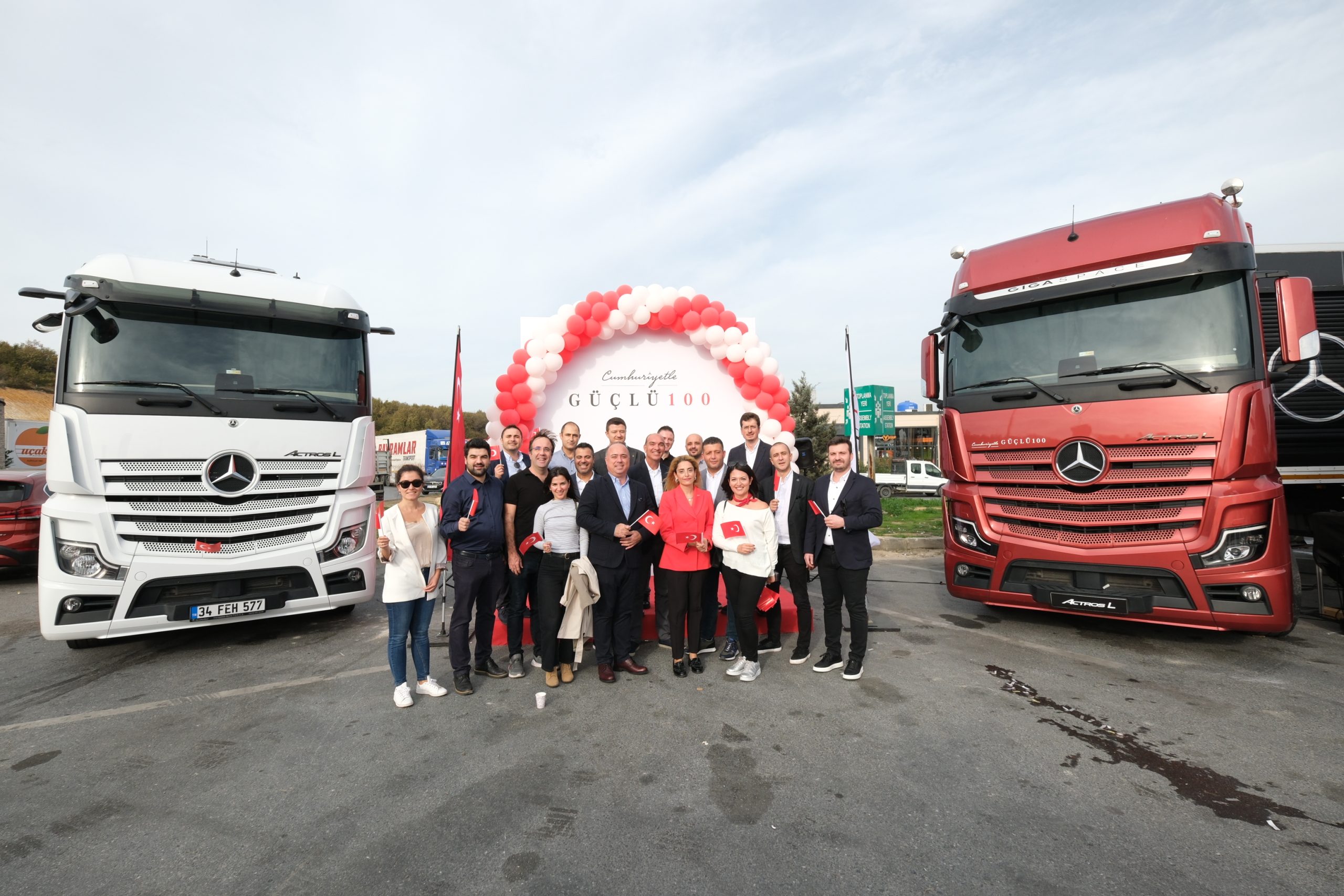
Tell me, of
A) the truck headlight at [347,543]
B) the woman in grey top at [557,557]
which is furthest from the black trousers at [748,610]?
the truck headlight at [347,543]

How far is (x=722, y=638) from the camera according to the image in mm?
5594

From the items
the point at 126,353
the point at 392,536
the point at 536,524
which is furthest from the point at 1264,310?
the point at 126,353

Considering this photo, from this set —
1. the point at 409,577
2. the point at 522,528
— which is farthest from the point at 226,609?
the point at 522,528

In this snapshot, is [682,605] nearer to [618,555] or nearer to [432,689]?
[618,555]

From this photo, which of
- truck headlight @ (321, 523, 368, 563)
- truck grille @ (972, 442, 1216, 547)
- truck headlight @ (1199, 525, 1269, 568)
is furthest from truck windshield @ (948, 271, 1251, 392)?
truck headlight @ (321, 523, 368, 563)

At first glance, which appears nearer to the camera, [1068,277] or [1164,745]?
[1164,745]

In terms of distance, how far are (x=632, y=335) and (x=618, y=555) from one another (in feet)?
12.2

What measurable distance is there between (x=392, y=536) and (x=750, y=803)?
8.78ft

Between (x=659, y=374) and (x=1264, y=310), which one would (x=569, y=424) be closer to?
(x=659, y=374)

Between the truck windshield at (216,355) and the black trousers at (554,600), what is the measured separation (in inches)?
105

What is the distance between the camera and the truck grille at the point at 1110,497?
4398 millimetres

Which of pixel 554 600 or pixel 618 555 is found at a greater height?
pixel 618 555

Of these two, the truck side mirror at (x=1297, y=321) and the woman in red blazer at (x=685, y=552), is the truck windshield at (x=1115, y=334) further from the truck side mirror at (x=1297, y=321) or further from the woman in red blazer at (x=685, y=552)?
the woman in red blazer at (x=685, y=552)

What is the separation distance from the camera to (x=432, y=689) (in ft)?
13.5
